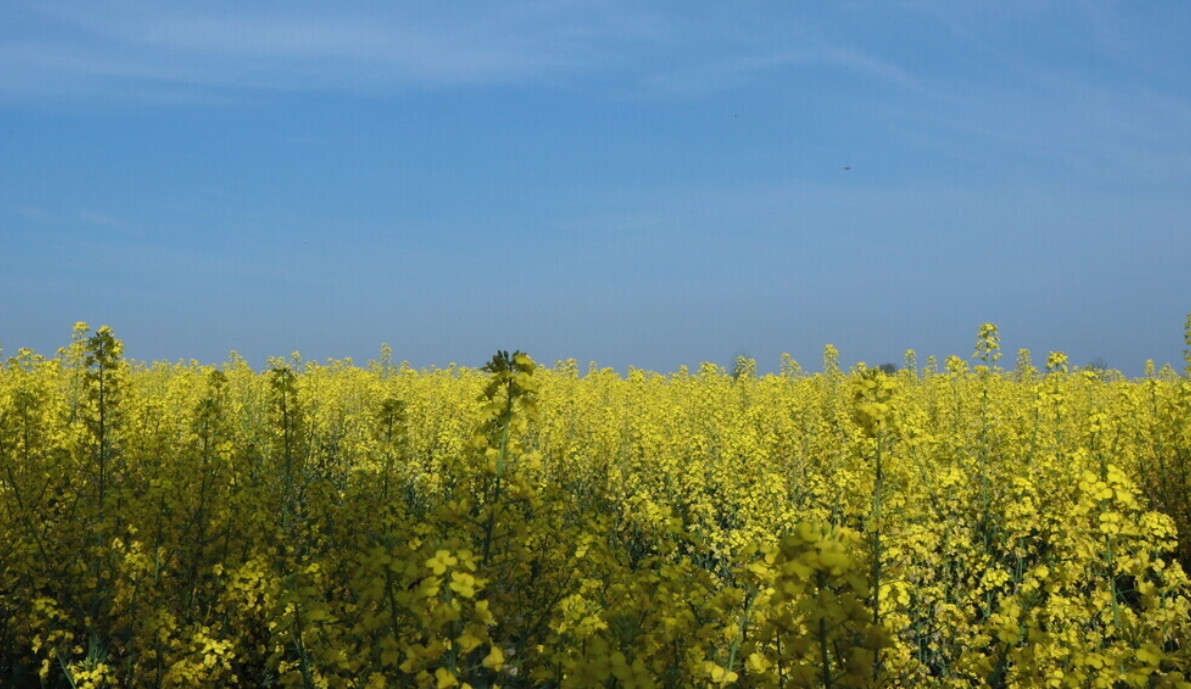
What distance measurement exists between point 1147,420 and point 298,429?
25.3 ft

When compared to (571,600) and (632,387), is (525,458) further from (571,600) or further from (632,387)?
(632,387)

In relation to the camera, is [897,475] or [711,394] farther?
[711,394]

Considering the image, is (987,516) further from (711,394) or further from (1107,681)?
(711,394)

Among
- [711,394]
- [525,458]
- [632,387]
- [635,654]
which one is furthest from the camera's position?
[632,387]

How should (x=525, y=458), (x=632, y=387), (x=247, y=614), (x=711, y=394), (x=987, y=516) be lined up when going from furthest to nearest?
(x=632, y=387) → (x=711, y=394) → (x=987, y=516) → (x=247, y=614) → (x=525, y=458)

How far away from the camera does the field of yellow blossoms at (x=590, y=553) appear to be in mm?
2689

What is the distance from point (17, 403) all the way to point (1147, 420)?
951cm

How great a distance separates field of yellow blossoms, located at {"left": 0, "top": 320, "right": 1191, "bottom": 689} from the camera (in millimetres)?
2689

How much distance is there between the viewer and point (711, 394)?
1355 cm

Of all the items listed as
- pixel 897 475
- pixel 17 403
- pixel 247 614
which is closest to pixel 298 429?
pixel 17 403

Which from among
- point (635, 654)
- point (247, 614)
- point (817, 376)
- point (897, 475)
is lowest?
point (247, 614)

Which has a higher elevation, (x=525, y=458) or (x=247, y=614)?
(x=525, y=458)

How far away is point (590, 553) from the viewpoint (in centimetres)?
367

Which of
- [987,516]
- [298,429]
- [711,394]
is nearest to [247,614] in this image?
[298,429]
